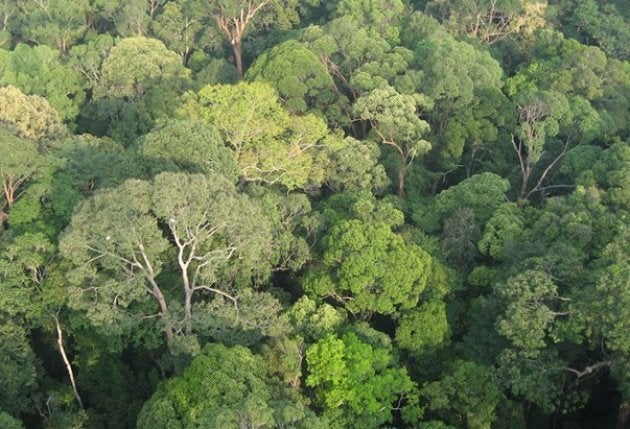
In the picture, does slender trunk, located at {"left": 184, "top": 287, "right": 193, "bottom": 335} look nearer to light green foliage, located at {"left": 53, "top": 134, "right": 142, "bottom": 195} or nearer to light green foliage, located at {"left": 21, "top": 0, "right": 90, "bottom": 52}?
light green foliage, located at {"left": 53, "top": 134, "right": 142, "bottom": 195}

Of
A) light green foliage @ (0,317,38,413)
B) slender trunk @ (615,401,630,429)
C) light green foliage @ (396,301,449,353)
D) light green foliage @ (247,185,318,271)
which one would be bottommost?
light green foliage @ (0,317,38,413)

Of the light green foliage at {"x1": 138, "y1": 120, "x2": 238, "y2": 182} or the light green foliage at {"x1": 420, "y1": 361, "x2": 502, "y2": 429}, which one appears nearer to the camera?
the light green foliage at {"x1": 420, "y1": 361, "x2": 502, "y2": 429}

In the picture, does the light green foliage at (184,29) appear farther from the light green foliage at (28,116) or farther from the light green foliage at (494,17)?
the light green foliage at (494,17)

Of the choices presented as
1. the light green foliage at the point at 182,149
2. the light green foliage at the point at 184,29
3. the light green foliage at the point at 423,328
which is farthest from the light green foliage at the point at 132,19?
the light green foliage at the point at 423,328

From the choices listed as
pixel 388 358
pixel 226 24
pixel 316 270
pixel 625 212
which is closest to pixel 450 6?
pixel 226 24

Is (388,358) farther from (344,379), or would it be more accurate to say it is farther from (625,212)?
(625,212)

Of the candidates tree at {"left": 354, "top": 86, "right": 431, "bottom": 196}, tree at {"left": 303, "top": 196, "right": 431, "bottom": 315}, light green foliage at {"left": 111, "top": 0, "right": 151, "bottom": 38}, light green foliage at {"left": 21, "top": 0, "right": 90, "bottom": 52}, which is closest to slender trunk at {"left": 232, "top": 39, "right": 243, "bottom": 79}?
light green foliage at {"left": 111, "top": 0, "right": 151, "bottom": 38}

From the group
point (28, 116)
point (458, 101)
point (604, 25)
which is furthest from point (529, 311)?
point (604, 25)
